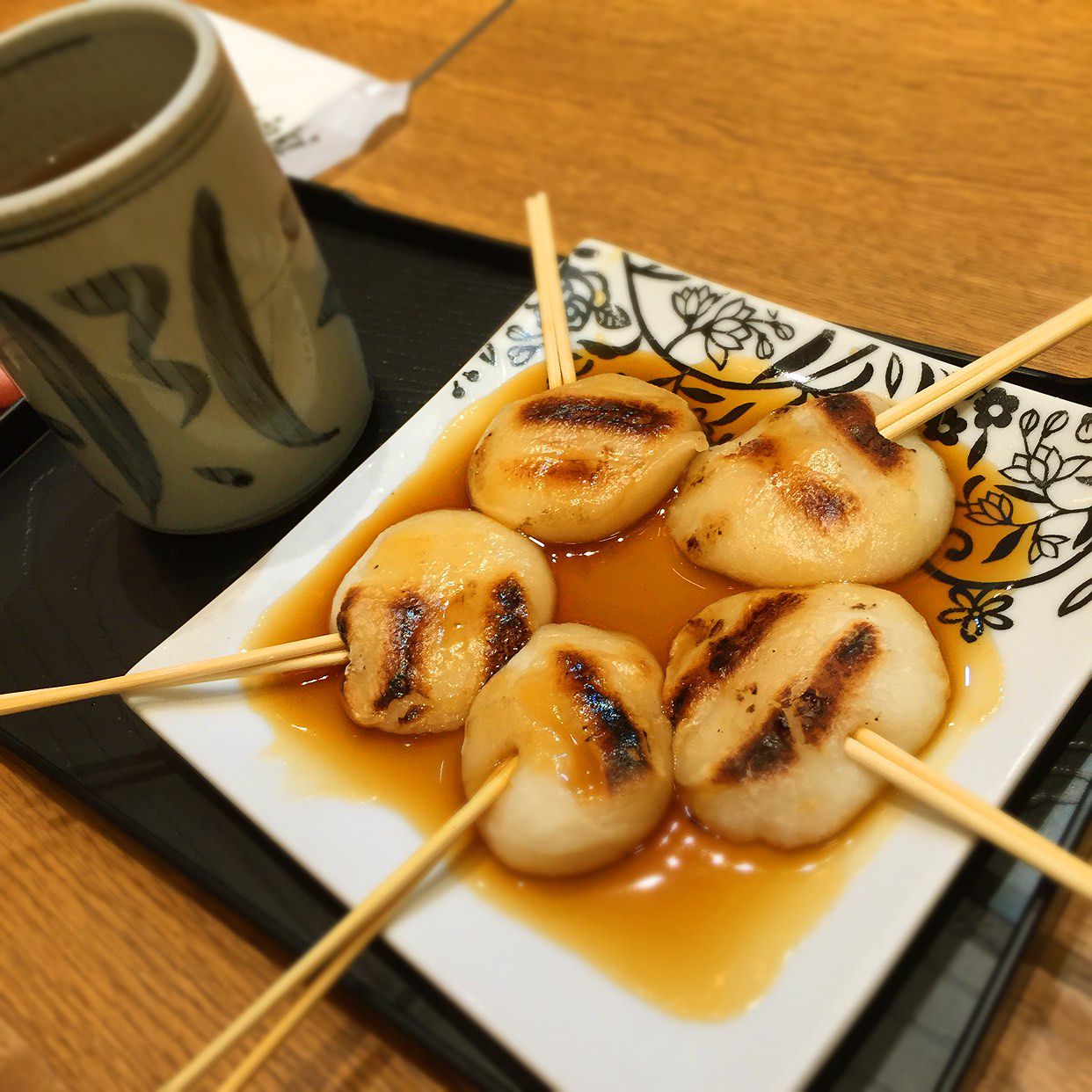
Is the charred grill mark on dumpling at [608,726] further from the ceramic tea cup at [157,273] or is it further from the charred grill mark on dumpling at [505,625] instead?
the ceramic tea cup at [157,273]

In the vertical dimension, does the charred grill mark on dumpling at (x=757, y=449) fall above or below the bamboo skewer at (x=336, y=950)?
above

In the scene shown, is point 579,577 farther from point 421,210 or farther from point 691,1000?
point 421,210

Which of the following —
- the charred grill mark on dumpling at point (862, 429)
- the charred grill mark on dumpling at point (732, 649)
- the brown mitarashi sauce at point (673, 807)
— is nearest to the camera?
the brown mitarashi sauce at point (673, 807)

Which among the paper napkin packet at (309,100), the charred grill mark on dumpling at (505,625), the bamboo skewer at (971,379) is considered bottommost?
the charred grill mark on dumpling at (505,625)

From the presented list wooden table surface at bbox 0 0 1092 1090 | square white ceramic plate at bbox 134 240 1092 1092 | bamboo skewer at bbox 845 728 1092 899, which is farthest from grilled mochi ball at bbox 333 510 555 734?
bamboo skewer at bbox 845 728 1092 899

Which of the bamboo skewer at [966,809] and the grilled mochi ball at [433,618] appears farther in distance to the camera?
the grilled mochi ball at [433,618]

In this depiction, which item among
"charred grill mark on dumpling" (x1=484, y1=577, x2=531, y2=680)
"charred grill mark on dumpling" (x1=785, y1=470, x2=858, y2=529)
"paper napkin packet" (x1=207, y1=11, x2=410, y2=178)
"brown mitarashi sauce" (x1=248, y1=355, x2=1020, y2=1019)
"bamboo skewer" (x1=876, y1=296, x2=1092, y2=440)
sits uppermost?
"paper napkin packet" (x1=207, y1=11, x2=410, y2=178)

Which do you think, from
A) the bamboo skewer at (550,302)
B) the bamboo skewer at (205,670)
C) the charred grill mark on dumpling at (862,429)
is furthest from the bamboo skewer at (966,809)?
the bamboo skewer at (550,302)

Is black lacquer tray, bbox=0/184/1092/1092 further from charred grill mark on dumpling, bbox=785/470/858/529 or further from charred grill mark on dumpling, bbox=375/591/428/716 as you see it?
charred grill mark on dumpling, bbox=785/470/858/529
